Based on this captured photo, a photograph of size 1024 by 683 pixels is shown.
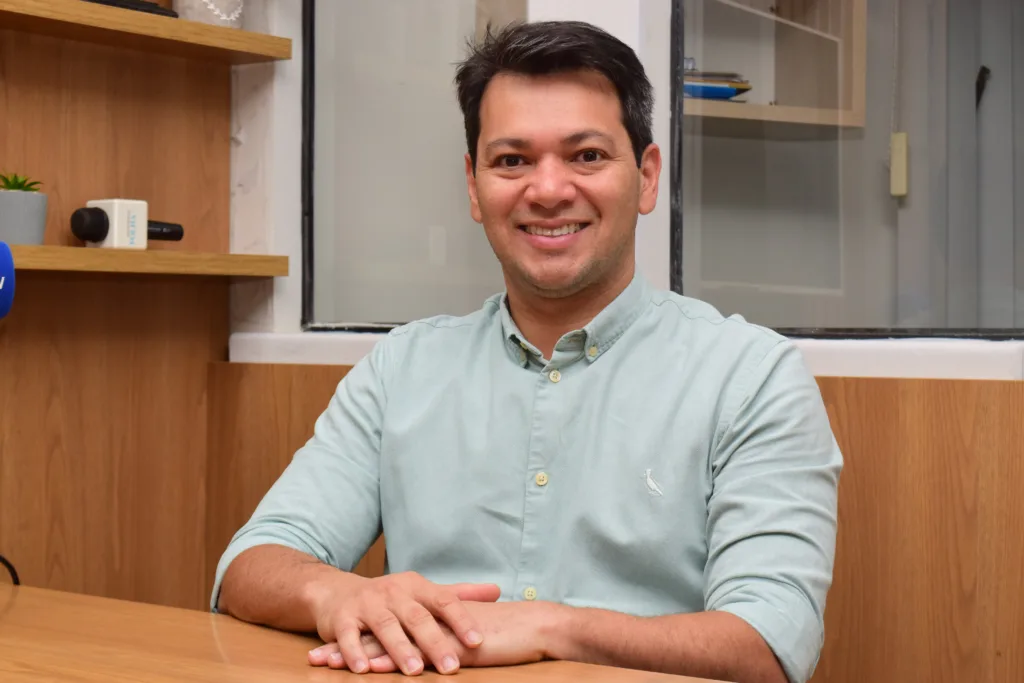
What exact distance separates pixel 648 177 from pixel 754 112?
388 mm

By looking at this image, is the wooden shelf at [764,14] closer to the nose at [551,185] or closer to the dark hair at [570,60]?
the dark hair at [570,60]

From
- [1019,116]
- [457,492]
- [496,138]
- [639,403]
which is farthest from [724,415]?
[1019,116]

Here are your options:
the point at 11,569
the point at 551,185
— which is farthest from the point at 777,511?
the point at 11,569

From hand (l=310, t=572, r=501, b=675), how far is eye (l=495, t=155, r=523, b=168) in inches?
24.2

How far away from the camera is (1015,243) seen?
5.66ft

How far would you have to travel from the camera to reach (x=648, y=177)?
1.64m

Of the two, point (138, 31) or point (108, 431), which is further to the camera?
point (108, 431)

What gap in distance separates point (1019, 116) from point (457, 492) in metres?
0.98

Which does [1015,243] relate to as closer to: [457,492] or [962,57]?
[962,57]

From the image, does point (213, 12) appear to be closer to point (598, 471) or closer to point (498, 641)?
point (598, 471)

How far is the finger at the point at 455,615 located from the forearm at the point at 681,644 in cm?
11

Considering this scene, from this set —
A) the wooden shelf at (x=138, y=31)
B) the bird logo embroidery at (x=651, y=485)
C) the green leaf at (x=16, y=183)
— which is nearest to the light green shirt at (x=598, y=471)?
the bird logo embroidery at (x=651, y=485)

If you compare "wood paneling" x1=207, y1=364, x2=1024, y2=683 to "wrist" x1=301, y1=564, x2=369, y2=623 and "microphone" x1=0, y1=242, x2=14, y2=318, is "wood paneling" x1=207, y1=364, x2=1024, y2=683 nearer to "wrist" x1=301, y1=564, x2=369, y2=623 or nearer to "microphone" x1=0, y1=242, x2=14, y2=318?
"wrist" x1=301, y1=564, x2=369, y2=623

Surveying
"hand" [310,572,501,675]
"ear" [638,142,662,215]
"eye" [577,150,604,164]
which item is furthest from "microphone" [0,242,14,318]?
"ear" [638,142,662,215]
